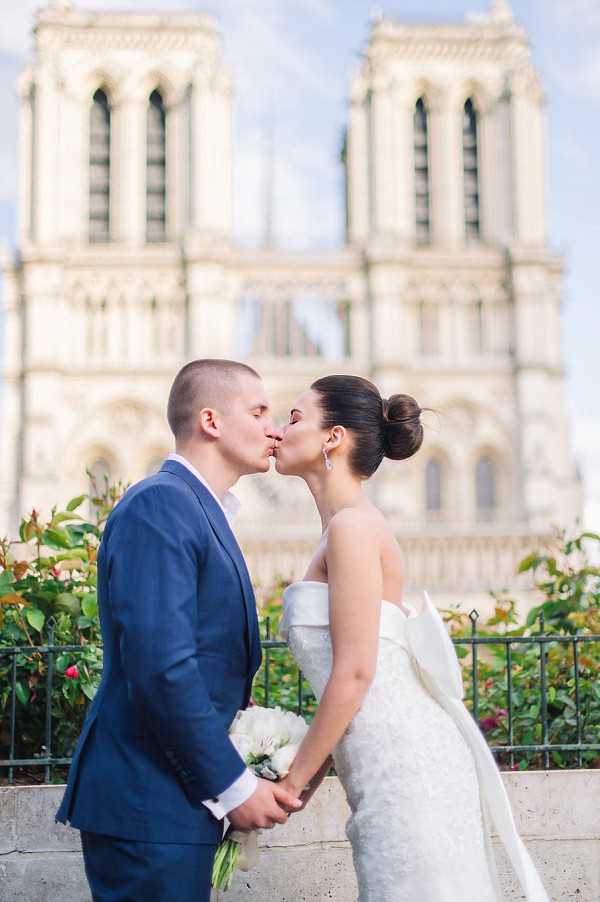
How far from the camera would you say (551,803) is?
11.8 feet

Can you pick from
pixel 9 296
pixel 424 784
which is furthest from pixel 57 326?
pixel 424 784

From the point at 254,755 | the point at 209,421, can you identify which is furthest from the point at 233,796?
the point at 209,421

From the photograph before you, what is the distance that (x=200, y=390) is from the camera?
238cm

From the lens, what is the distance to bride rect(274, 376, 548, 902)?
2260mm

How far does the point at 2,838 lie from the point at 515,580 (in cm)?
1735

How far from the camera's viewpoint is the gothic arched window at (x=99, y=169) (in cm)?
3131

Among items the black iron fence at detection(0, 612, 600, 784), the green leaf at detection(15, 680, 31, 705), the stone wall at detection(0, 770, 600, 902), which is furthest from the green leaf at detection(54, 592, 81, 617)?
the stone wall at detection(0, 770, 600, 902)

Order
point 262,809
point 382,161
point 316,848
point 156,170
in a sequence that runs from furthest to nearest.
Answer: point 156,170, point 382,161, point 316,848, point 262,809

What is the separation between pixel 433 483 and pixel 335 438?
90.1ft

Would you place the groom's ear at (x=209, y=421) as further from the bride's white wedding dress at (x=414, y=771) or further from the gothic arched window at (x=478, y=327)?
the gothic arched window at (x=478, y=327)

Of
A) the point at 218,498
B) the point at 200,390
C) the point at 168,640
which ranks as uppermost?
the point at 200,390

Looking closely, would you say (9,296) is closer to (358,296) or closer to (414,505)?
(358,296)

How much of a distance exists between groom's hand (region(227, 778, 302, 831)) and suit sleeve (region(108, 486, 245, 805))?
71 millimetres

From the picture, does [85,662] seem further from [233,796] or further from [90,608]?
[233,796]
